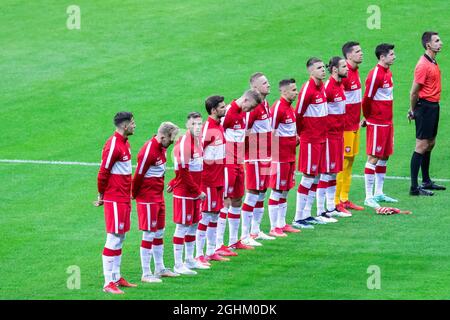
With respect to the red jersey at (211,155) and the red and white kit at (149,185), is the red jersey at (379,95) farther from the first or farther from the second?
the red and white kit at (149,185)

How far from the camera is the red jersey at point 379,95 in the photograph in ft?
64.7

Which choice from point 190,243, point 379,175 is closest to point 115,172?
point 190,243

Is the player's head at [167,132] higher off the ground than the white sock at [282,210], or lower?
higher

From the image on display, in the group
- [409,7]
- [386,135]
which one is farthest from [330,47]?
[386,135]

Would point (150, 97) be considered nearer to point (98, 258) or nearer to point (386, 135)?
point (386, 135)

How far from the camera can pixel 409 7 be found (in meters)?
30.1

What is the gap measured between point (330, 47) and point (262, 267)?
12613mm

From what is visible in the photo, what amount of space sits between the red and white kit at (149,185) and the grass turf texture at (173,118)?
86 cm

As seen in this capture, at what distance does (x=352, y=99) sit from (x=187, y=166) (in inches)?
183

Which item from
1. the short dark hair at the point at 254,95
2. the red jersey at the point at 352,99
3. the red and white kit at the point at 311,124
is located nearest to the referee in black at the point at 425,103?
the red jersey at the point at 352,99

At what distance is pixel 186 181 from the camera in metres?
15.9

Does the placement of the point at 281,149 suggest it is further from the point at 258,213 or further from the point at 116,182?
the point at 116,182

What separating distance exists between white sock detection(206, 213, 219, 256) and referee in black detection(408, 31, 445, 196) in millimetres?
4750

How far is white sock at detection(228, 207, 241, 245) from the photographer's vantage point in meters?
17.4
